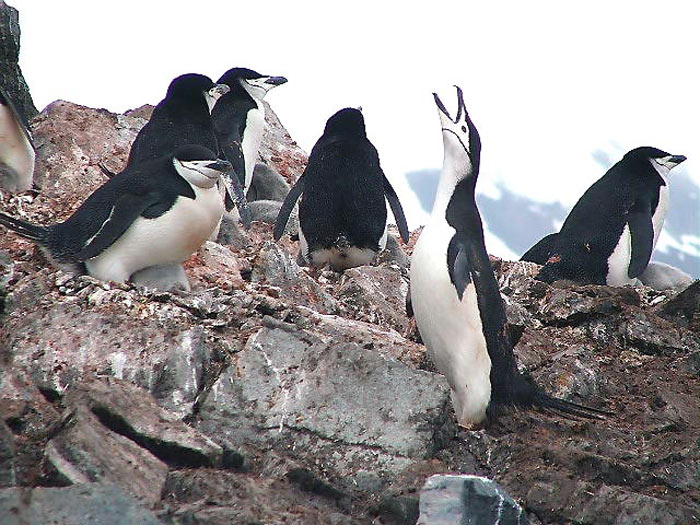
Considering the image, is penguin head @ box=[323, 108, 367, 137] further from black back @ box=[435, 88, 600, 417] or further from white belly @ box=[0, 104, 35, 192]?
black back @ box=[435, 88, 600, 417]

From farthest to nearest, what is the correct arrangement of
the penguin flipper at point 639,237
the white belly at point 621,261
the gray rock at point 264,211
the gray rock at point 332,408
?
the gray rock at point 264,211 < the penguin flipper at point 639,237 < the white belly at point 621,261 < the gray rock at point 332,408

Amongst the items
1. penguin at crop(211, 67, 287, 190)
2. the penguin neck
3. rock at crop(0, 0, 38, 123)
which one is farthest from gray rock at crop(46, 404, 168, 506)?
rock at crop(0, 0, 38, 123)

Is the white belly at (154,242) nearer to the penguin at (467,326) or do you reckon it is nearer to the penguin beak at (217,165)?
the penguin beak at (217,165)

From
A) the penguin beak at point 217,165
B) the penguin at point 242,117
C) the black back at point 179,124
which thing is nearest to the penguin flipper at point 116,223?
the penguin beak at point 217,165

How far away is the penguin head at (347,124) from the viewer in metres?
8.66

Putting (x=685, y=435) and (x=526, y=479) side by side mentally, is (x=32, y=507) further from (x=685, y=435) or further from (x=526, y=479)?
(x=685, y=435)

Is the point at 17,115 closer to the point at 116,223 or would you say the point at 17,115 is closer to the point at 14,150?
the point at 14,150

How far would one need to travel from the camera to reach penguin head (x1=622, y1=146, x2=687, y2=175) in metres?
9.41

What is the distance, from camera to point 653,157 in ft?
31.0

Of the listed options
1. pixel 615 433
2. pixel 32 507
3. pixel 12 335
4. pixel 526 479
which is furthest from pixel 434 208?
pixel 32 507

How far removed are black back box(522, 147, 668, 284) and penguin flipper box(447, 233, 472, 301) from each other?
3.11 meters

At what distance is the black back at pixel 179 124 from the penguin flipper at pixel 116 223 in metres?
1.67

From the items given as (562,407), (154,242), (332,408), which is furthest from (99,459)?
(562,407)

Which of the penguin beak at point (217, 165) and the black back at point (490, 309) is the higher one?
the penguin beak at point (217, 165)
